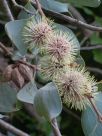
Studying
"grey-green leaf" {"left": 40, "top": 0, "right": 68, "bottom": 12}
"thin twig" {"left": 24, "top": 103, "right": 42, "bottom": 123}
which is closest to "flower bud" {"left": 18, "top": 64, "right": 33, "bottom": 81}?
"grey-green leaf" {"left": 40, "top": 0, "right": 68, "bottom": 12}

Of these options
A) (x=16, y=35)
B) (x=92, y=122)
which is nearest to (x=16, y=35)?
(x=16, y=35)

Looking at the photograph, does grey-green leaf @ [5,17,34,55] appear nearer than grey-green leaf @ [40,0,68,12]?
Yes

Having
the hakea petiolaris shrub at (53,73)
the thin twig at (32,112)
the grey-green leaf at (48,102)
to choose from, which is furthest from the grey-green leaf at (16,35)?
the thin twig at (32,112)

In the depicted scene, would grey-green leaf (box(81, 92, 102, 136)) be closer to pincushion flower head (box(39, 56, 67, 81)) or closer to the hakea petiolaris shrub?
the hakea petiolaris shrub

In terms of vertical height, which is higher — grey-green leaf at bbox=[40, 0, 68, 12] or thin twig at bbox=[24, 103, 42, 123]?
grey-green leaf at bbox=[40, 0, 68, 12]

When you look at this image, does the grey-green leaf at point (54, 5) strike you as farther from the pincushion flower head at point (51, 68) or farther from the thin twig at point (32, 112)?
the thin twig at point (32, 112)

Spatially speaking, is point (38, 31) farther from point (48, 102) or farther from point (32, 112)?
point (32, 112)

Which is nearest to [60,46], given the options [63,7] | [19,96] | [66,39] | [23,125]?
[66,39]

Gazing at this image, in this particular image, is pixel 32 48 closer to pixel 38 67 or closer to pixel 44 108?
pixel 38 67

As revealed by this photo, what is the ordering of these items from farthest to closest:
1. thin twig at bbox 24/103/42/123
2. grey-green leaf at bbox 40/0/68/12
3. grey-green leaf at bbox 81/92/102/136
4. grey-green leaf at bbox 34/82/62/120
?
thin twig at bbox 24/103/42/123, grey-green leaf at bbox 40/0/68/12, grey-green leaf at bbox 81/92/102/136, grey-green leaf at bbox 34/82/62/120
